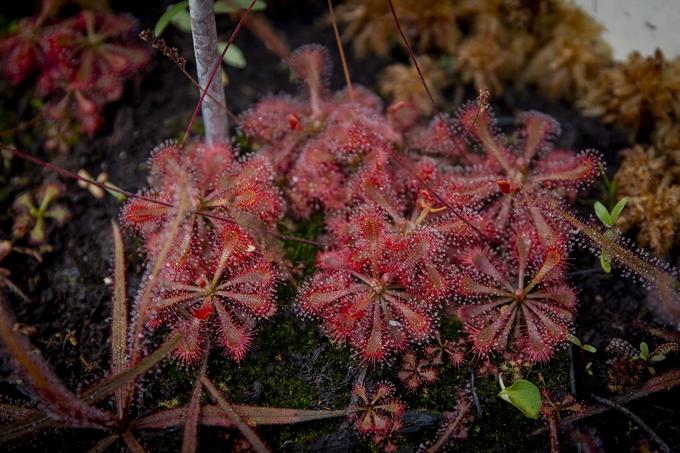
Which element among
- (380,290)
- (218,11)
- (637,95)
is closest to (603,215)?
(380,290)

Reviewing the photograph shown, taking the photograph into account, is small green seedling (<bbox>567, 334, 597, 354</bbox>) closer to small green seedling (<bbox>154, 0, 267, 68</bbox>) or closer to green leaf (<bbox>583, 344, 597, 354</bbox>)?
green leaf (<bbox>583, 344, 597, 354</bbox>)

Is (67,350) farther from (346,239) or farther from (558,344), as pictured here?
(558,344)

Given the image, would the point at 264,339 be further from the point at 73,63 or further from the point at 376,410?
the point at 73,63

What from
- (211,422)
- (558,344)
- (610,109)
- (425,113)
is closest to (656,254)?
(558,344)

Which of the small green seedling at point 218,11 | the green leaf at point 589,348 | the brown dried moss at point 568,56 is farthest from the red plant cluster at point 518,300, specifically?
the small green seedling at point 218,11

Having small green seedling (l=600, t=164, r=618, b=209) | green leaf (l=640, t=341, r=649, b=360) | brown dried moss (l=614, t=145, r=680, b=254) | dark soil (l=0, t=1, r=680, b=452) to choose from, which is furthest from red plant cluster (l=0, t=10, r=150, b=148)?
green leaf (l=640, t=341, r=649, b=360)

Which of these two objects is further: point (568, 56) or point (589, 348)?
point (568, 56)

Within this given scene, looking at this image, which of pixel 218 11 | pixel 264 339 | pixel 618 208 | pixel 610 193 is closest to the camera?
pixel 618 208

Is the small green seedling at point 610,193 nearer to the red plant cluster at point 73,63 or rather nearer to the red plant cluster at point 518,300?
the red plant cluster at point 518,300
